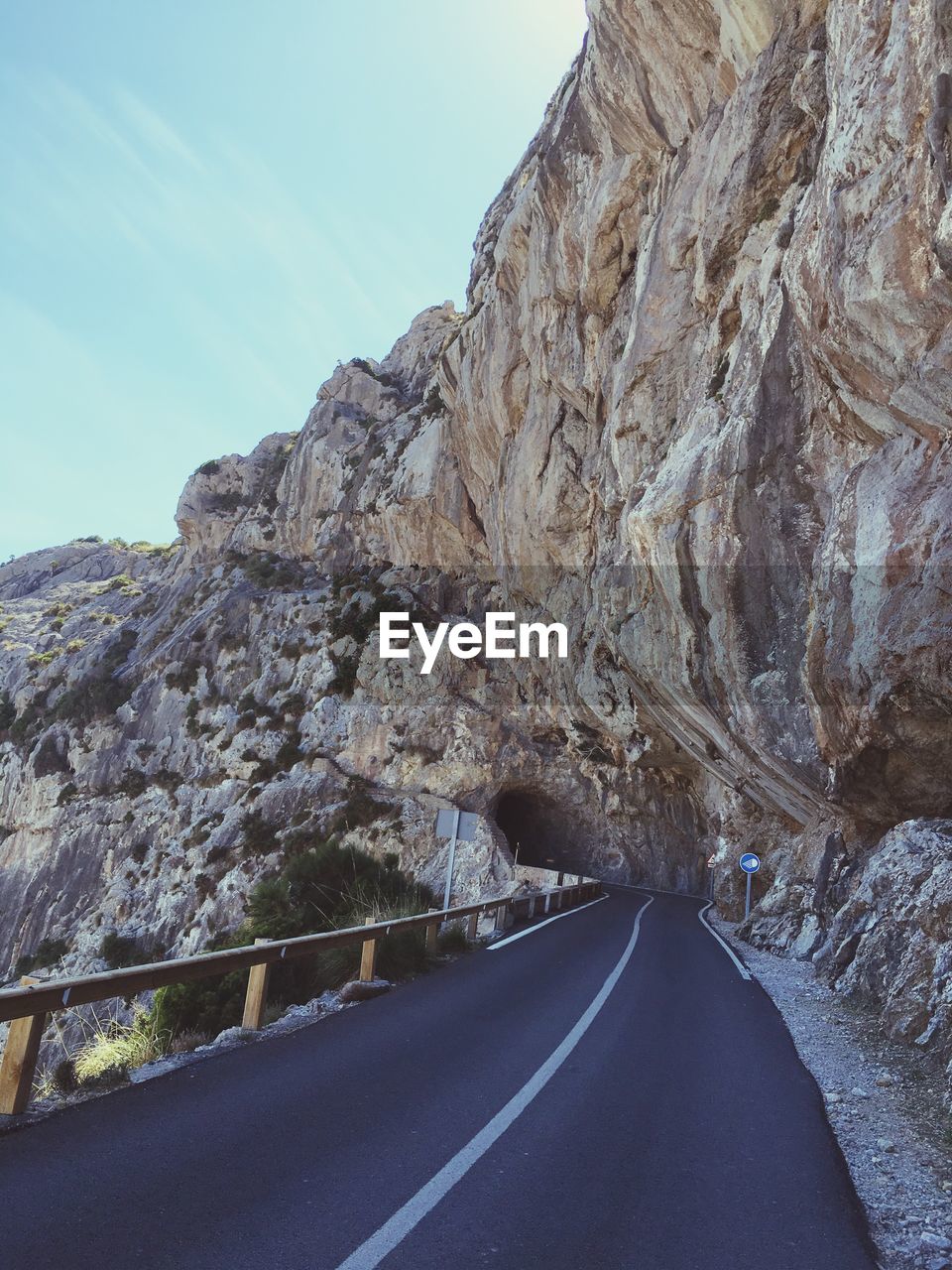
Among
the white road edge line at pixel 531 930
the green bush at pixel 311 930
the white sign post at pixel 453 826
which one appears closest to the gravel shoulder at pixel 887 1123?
the white road edge line at pixel 531 930

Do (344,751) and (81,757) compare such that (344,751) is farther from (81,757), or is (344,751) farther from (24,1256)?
(24,1256)

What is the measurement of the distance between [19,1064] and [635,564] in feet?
58.4

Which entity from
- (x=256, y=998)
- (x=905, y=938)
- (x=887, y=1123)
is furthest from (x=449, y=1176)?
(x=905, y=938)

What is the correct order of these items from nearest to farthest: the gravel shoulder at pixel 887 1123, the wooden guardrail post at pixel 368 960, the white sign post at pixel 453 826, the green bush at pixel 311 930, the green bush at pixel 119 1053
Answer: the gravel shoulder at pixel 887 1123 → the green bush at pixel 119 1053 → the wooden guardrail post at pixel 368 960 → the green bush at pixel 311 930 → the white sign post at pixel 453 826

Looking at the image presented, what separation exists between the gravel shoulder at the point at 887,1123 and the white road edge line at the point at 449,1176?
216 centimetres

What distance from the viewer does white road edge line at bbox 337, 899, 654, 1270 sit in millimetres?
3325

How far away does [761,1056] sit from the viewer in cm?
732

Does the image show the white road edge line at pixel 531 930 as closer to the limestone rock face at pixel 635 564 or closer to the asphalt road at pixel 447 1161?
the limestone rock face at pixel 635 564

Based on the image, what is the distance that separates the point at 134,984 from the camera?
19.2ft

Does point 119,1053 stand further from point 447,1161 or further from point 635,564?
point 635,564

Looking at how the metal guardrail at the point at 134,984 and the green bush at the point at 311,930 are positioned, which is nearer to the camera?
the metal guardrail at the point at 134,984

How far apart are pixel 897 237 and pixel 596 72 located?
16674mm

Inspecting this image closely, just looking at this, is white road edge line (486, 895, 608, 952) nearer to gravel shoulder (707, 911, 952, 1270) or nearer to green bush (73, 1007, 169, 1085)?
gravel shoulder (707, 911, 952, 1270)

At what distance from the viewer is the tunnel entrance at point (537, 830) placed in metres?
39.2
